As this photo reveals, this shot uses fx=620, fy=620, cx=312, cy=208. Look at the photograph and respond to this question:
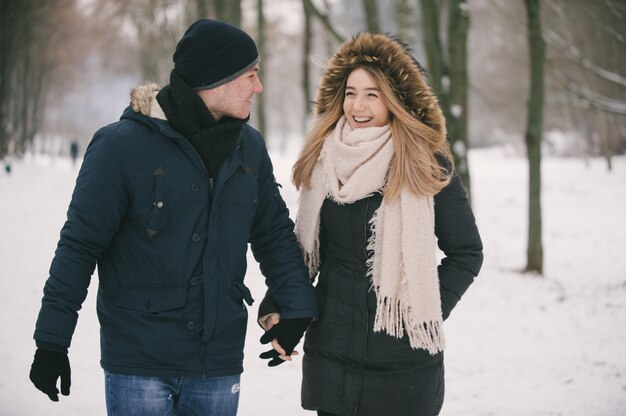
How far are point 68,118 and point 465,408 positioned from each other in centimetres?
5742

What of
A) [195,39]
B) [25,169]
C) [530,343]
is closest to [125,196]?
[195,39]

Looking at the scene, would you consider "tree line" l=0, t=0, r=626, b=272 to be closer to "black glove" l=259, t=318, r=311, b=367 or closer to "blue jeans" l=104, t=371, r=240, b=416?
"black glove" l=259, t=318, r=311, b=367

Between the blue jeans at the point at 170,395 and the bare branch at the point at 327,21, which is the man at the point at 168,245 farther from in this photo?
the bare branch at the point at 327,21

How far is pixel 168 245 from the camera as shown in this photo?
2465 millimetres

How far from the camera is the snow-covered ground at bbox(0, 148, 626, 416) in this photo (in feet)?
17.1

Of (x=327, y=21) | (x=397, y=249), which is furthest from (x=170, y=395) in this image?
(x=327, y=21)

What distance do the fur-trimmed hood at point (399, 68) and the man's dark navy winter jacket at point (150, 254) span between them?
0.90 meters

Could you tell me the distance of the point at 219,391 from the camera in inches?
102

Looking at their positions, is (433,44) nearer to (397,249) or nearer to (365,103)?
(365,103)

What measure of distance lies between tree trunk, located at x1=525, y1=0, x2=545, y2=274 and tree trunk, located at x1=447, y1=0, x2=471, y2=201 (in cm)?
99

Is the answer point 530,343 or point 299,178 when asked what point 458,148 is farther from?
point 299,178

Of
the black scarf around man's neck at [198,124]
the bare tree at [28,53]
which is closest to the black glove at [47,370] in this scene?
the black scarf around man's neck at [198,124]

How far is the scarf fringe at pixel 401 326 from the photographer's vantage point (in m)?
2.77

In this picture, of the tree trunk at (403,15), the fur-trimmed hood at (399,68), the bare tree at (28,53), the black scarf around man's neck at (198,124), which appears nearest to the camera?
the black scarf around man's neck at (198,124)
